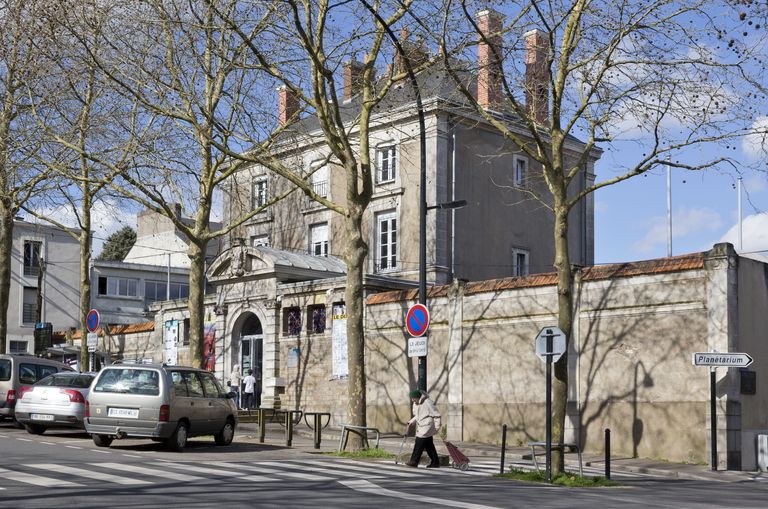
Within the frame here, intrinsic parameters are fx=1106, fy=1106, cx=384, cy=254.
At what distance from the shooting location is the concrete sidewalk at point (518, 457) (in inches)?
827

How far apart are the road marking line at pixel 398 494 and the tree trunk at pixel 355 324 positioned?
6416 millimetres

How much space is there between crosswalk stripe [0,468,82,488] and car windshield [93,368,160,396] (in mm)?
6001

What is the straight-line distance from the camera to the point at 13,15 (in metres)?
28.5

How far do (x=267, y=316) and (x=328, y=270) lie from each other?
9.90 feet

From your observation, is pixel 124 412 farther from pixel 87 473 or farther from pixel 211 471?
pixel 87 473

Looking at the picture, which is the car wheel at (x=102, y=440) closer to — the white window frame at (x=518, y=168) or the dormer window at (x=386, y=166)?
the dormer window at (x=386, y=166)

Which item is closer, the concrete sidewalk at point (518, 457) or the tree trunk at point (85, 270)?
the concrete sidewalk at point (518, 457)

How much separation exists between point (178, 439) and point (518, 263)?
80.7ft

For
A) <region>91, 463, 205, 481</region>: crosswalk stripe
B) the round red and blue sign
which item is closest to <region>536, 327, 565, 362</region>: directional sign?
the round red and blue sign

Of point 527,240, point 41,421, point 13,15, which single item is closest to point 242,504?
point 41,421

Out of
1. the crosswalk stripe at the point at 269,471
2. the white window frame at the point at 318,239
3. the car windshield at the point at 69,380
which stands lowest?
the crosswalk stripe at the point at 269,471

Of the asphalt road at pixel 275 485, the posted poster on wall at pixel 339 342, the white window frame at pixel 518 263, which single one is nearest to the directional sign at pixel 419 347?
the asphalt road at pixel 275 485

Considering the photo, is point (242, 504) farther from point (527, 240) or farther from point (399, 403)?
point (527, 240)

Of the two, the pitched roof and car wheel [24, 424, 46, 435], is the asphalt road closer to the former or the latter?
car wheel [24, 424, 46, 435]
